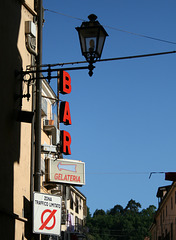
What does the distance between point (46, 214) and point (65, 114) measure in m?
11.2

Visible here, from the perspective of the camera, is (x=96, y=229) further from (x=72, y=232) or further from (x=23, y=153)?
(x=23, y=153)

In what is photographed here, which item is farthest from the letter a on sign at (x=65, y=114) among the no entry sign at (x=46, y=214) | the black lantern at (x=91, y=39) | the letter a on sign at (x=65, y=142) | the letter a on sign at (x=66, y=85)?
the black lantern at (x=91, y=39)

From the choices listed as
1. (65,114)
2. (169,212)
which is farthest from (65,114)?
(169,212)

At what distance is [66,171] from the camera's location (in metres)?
15.9

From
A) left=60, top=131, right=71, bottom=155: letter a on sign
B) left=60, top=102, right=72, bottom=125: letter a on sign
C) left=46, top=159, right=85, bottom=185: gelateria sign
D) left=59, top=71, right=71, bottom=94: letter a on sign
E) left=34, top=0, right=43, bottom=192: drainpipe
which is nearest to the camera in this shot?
left=34, top=0, right=43, bottom=192: drainpipe

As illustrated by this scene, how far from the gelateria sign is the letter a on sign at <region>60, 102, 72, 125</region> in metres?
5.64

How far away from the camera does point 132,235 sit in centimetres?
12281

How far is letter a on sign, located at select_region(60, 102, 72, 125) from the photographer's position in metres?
22.0

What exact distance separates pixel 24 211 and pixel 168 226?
141 ft

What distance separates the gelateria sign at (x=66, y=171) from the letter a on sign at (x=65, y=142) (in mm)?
3374

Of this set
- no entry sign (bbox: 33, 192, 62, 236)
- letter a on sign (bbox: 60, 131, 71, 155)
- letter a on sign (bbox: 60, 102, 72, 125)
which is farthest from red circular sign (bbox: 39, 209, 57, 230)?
letter a on sign (bbox: 60, 102, 72, 125)

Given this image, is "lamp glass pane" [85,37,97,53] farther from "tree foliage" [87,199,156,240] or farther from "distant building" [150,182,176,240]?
"tree foliage" [87,199,156,240]

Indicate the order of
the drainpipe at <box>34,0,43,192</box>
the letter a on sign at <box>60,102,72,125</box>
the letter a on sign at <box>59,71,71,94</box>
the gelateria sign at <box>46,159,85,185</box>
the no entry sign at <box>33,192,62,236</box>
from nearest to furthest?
1. the no entry sign at <box>33,192,62,236</box>
2. the drainpipe at <box>34,0,43,192</box>
3. the gelateria sign at <box>46,159,85,185</box>
4. the letter a on sign at <box>59,71,71,94</box>
5. the letter a on sign at <box>60,102,72,125</box>

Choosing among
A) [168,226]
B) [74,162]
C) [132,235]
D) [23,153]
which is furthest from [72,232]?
[132,235]
